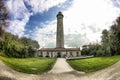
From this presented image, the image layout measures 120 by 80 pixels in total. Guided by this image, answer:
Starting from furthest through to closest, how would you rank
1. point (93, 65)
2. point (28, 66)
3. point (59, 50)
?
point (59, 50) → point (93, 65) → point (28, 66)

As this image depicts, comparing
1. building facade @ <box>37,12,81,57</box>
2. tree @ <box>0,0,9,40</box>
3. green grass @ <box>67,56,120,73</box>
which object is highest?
tree @ <box>0,0,9,40</box>

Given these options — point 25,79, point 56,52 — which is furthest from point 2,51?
point 56,52

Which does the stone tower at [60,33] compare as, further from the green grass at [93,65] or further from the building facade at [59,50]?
the green grass at [93,65]

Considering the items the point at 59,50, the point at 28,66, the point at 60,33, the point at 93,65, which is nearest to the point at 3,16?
the point at 28,66

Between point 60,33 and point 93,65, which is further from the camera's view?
point 60,33

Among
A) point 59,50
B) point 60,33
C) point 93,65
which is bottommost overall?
point 93,65

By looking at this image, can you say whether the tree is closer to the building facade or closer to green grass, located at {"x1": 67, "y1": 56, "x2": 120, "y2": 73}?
green grass, located at {"x1": 67, "y1": 56, "x2": 120, "y2": 73}

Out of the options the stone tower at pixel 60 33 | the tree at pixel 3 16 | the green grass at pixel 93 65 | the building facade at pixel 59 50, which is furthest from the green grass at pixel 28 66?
the stone tower at pixel 60 33

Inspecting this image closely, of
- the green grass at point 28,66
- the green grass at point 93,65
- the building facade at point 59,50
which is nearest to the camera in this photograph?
the green grass at point 28,66

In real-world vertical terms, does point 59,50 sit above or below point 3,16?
below

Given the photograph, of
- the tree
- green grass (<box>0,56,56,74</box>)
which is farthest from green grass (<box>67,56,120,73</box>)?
the tree

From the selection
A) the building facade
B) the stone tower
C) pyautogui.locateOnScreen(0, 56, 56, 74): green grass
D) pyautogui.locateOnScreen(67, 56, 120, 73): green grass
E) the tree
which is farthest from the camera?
the stone tower

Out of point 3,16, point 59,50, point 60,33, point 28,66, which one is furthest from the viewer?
point 60,33

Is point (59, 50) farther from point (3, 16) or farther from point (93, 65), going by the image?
point (93, 65)
